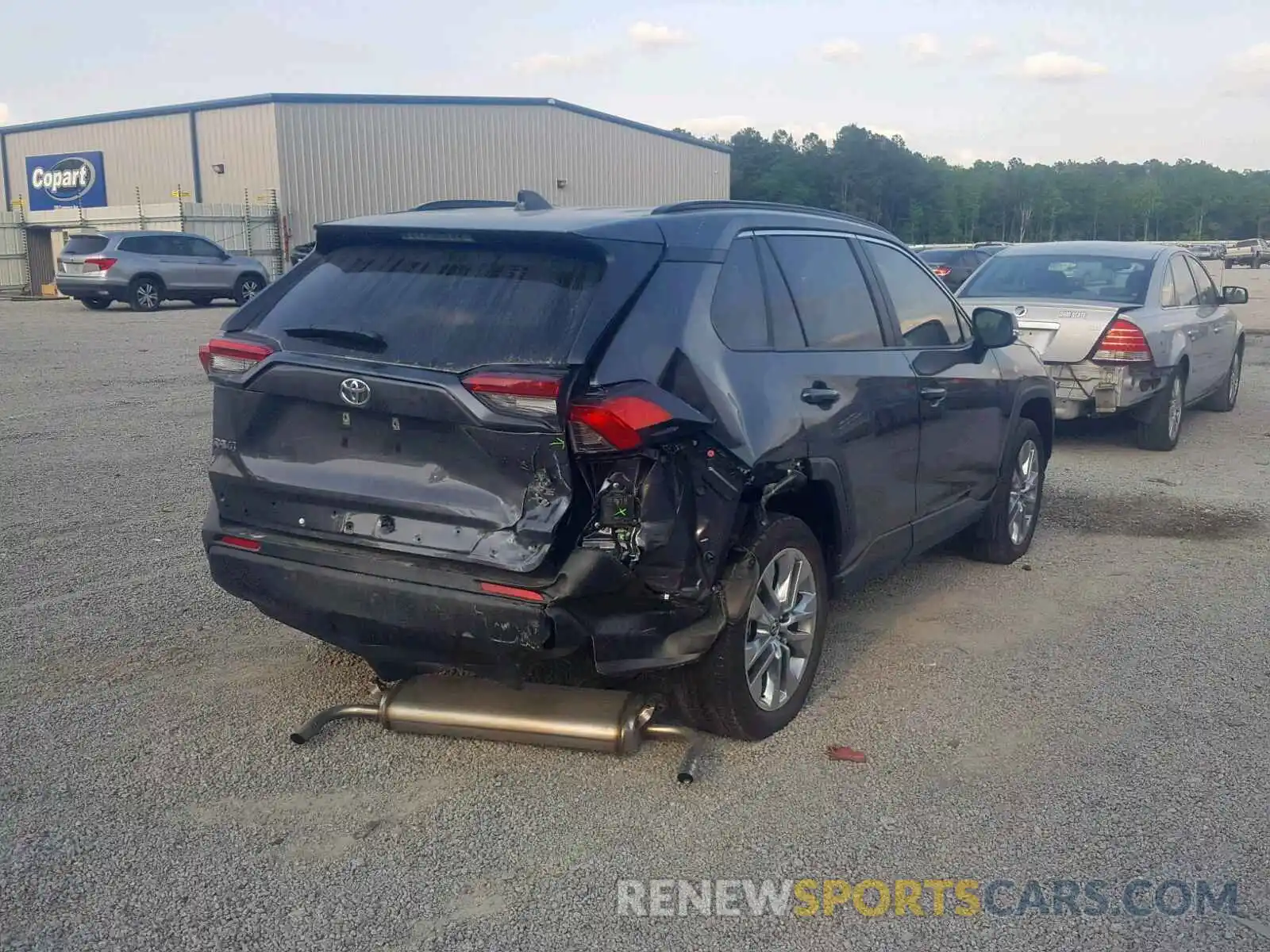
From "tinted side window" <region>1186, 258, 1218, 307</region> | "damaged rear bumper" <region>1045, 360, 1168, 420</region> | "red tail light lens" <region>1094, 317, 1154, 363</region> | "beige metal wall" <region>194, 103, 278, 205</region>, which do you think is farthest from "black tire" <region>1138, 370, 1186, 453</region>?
"beige metal wall" <region>194, 103, 278, 205</region>

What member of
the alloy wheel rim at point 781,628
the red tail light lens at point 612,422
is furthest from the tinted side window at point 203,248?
the red tail light lens at point 612,422

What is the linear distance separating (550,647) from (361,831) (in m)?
0.77

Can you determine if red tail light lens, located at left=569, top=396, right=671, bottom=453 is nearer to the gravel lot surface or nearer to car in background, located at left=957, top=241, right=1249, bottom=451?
the gravel lot surface

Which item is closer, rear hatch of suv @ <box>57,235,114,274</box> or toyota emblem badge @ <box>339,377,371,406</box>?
toyota emblem badge @ <box>339,377,371,406</box>

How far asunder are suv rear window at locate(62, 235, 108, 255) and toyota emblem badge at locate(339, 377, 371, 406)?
23.1 metres

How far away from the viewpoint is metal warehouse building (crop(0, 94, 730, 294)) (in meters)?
34.1

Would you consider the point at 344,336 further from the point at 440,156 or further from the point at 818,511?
the point at 440,156

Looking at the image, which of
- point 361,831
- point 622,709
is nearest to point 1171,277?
point 622,709

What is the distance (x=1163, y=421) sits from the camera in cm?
974

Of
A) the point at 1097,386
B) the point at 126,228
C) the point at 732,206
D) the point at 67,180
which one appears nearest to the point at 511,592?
the point at 732,206

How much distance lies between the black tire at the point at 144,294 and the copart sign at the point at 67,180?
60.4ft

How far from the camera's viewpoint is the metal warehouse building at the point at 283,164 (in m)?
34.1

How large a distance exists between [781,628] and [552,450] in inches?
49.0

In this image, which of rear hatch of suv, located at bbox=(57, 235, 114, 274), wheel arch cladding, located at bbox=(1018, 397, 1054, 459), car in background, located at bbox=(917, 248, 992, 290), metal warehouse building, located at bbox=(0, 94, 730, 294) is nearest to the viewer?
wheel arch cladding, located at bbox=(1018, 397, 1054, 459)
